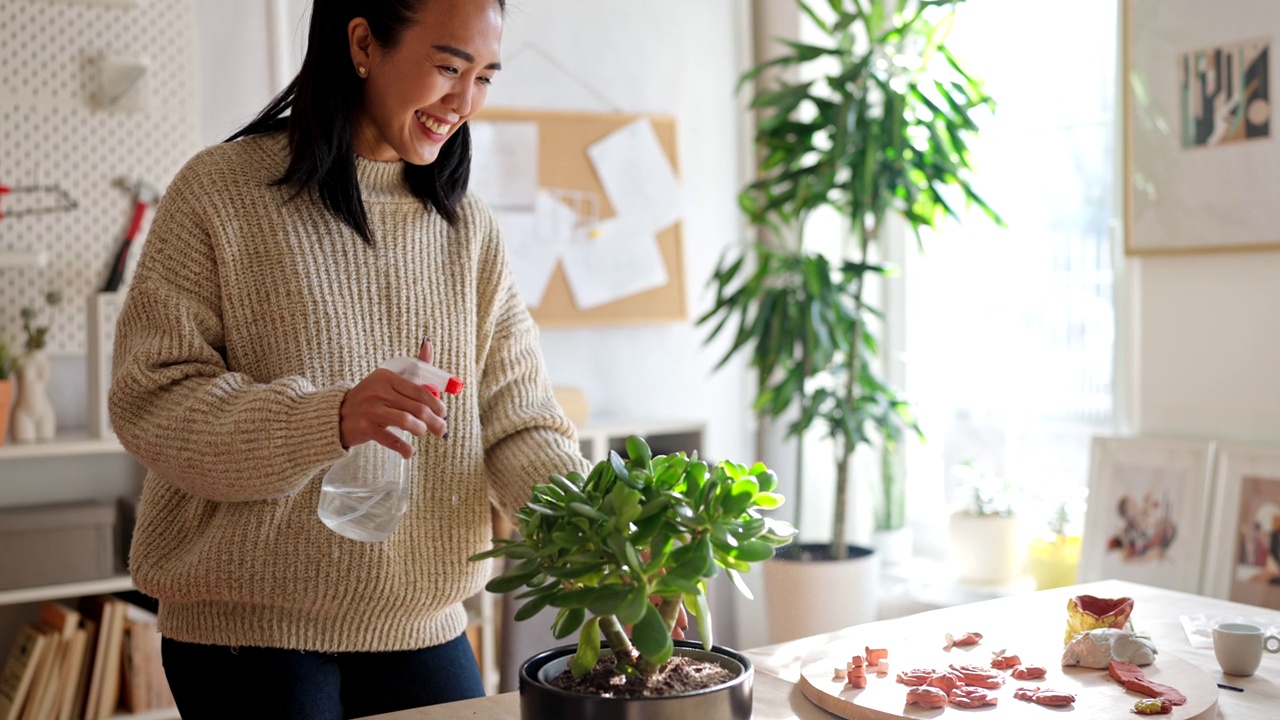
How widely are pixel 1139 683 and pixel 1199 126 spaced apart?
5.62ft

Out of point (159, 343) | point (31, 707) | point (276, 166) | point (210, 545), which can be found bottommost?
point (31, 707)

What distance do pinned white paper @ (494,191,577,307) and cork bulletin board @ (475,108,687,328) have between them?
3cm

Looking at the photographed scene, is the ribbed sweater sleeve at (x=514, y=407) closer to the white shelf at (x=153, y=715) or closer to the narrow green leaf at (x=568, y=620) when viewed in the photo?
the narrow green leaf at (x=568, y=620)

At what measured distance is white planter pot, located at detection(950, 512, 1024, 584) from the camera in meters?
3.27

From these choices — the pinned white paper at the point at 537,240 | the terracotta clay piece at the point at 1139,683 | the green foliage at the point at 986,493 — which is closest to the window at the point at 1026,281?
the green foliage at the point at 986,493

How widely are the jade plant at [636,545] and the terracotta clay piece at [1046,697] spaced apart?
340 millimetres

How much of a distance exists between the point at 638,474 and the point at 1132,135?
2.11m

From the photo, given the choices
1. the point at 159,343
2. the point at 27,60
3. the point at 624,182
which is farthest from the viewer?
the point at 624,182

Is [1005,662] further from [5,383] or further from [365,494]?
[5,383]

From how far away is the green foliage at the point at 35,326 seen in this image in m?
2.69

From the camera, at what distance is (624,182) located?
359 centimetres

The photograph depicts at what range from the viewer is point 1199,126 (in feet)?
8.70

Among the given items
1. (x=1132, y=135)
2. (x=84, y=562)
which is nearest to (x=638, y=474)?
(x=84, y=562)

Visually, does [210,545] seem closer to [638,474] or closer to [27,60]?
[638,474]
